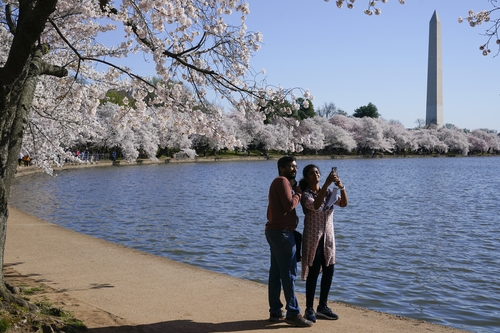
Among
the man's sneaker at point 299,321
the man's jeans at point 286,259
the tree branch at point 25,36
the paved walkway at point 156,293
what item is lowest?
the paved walkway at point 156,293

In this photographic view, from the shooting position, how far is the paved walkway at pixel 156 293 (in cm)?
501

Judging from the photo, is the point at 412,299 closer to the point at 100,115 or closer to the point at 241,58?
the point at 241,58

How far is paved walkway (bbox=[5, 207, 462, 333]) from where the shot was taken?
5.01 m

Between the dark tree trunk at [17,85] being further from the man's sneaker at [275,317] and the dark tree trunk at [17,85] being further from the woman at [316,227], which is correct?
the woman at [316,227]

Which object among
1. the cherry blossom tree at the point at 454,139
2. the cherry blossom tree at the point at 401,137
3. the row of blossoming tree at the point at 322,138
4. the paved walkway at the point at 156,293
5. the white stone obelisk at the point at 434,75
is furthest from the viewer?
the cherry blossom tree at the point at 454,139

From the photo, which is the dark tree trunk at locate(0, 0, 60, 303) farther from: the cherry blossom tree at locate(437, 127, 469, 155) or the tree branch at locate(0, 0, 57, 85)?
the cherry blossom tree at locate(437, 127, 469, 155)

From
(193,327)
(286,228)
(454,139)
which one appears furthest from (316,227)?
(454,139)

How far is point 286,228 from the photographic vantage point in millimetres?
4789

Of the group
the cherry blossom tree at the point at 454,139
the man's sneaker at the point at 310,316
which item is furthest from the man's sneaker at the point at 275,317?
the cherry blossom tree at the point at 454,139

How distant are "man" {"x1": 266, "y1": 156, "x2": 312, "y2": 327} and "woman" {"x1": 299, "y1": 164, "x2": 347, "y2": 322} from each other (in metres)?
0.16

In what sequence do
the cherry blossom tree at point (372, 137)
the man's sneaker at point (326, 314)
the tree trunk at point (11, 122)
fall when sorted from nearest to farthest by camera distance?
the tree trunk at point (11, 122) < the man's sneaker at point (326, 314) < the cherry blossom tree at point (372, 137)

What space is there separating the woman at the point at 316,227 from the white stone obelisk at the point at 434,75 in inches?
2613

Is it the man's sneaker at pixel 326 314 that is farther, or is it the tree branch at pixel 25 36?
the man's sneaker at pixel 326 314

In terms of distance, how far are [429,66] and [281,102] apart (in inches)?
2662
